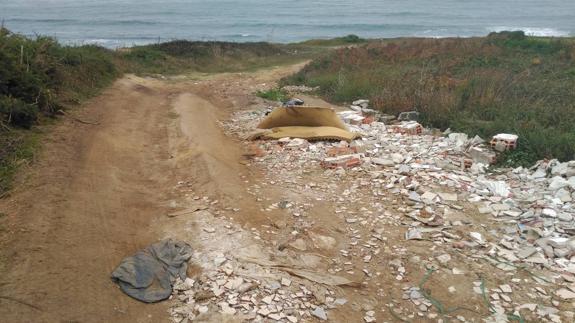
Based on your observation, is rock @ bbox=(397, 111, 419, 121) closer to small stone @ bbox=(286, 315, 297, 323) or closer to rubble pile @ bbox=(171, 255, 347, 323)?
rubble pile @ bbox=(171, 255, 347, 323)

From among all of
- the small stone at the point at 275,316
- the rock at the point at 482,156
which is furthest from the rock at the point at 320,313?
the rock at the point at 482,156

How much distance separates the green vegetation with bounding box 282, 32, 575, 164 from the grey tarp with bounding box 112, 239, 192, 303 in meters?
5.19

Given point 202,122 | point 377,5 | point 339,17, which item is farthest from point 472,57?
point 377,5

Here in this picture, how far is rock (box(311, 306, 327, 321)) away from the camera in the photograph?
394 cm

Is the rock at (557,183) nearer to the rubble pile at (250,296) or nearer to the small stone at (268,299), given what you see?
the rubble pile at (250,296)

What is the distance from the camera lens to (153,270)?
4.37 metres

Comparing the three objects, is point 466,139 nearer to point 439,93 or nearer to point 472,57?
point 439,93

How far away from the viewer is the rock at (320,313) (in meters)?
3.94

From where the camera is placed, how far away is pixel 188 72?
18.9 metres

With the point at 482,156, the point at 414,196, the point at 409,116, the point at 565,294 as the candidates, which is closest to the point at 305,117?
the point at 409,116

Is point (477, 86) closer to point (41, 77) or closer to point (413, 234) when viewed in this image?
point (413, 234)

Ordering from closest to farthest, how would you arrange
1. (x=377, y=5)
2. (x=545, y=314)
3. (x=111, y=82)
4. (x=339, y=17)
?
(x=545, y=314) → (x=111, y=82) → (x=339, y=17) → (x=377, y=5)

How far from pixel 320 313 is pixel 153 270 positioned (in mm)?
1624

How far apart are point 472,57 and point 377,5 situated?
60032mm
